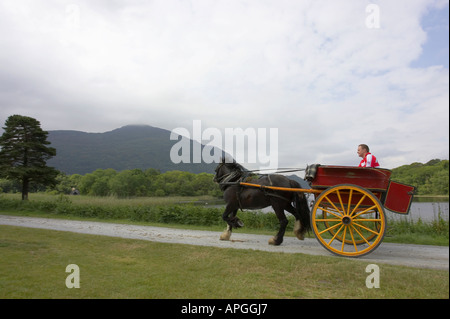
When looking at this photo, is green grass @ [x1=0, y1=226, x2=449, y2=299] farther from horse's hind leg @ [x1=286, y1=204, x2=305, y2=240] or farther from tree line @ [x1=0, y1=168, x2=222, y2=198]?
tree line @ [x1=0, y1=168, x2=222, y2=198]

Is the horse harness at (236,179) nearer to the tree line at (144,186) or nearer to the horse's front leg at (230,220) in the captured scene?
the horse's front leg at (230,220)

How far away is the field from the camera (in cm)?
403

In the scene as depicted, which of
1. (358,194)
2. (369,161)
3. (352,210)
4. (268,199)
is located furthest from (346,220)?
(268,199)

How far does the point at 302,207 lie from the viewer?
757cm

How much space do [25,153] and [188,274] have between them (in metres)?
21.9

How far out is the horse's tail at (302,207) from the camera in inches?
294

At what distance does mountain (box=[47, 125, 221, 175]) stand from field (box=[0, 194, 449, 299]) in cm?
4017

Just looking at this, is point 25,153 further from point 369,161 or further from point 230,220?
point 369,161

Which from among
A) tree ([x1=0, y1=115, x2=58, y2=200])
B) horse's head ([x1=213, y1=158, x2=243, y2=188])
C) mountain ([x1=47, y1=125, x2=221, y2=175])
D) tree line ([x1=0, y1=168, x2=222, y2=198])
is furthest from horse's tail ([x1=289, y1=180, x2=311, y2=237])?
mountain ([x1=47, y1=125, x2=221, y2=175])

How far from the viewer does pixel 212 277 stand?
15.6 feet

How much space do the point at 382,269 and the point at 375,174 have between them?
2.00 metres

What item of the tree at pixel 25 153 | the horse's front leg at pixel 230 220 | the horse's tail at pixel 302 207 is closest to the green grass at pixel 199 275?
the horse's front leg at pixel 230 220
